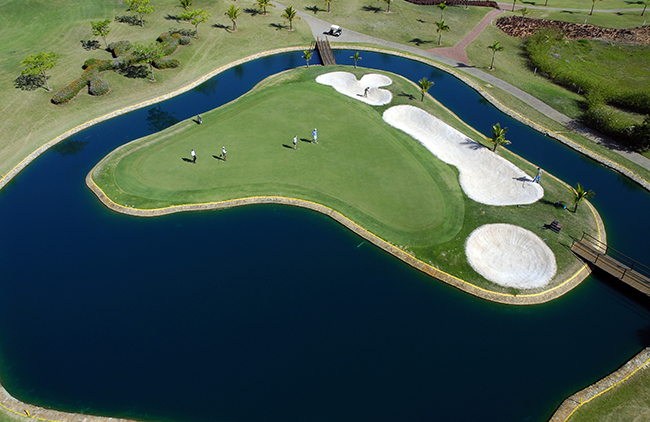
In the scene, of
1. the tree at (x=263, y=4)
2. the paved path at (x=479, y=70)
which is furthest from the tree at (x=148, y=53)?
the paved path at (x=479, y=70)

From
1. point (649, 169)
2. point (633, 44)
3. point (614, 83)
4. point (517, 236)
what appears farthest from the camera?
point (633, 44)

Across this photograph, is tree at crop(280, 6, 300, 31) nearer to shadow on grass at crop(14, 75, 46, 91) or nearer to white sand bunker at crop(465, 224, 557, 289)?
shadow on grass at crop(14, 75, 46, 91)

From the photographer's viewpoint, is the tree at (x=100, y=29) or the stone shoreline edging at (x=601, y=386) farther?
the tree at (x=100, y=29)

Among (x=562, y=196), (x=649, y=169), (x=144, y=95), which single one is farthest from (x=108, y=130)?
(x=649, y=169)

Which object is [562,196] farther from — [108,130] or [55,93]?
[55,93]

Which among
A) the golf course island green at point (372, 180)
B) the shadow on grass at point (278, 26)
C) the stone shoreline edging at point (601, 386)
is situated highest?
the shadow on grass at point (278, 26)

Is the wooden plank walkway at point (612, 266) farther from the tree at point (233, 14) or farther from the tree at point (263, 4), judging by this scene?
the tree at point (263, 4)

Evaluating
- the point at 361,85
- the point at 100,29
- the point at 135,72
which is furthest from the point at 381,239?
the point at 100,29

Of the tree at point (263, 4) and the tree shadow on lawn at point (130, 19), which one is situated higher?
the tree at point (263, 4)
